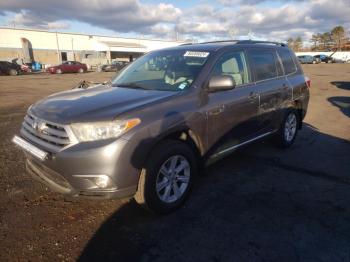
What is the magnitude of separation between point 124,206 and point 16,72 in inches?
1387

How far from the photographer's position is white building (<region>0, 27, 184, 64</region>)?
53.5 meters

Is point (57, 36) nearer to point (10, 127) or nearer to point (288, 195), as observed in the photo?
point (10, 127)

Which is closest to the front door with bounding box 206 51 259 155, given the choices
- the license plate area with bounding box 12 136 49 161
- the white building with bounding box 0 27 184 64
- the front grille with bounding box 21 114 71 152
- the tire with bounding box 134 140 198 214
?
the tire with bounding box 134 140 198 214

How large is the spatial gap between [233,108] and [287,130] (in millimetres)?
2125

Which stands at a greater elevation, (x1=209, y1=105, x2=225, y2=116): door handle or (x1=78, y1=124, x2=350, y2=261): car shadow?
(x1=209, y1=105, x2=225, y2=116): door handle

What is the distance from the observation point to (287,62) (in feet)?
19.1

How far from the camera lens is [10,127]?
7.48m

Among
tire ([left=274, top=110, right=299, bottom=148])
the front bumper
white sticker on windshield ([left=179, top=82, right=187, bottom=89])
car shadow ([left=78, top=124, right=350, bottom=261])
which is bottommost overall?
car shadow ([left=78, top=124, right=350, bottom=261])

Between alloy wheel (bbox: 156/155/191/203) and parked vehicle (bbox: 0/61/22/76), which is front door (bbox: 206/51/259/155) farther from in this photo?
parked vehicle (bbox: 0/61/22/76)

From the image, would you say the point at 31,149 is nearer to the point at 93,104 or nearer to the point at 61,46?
the point at 93,104

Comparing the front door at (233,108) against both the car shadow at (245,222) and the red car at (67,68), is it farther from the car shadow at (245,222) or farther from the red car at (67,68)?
the red car at (67,68)

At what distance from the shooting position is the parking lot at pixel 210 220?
2.96 m

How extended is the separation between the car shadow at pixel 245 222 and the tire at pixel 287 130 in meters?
0.80

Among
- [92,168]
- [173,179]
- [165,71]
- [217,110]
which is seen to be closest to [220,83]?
[217,110]
